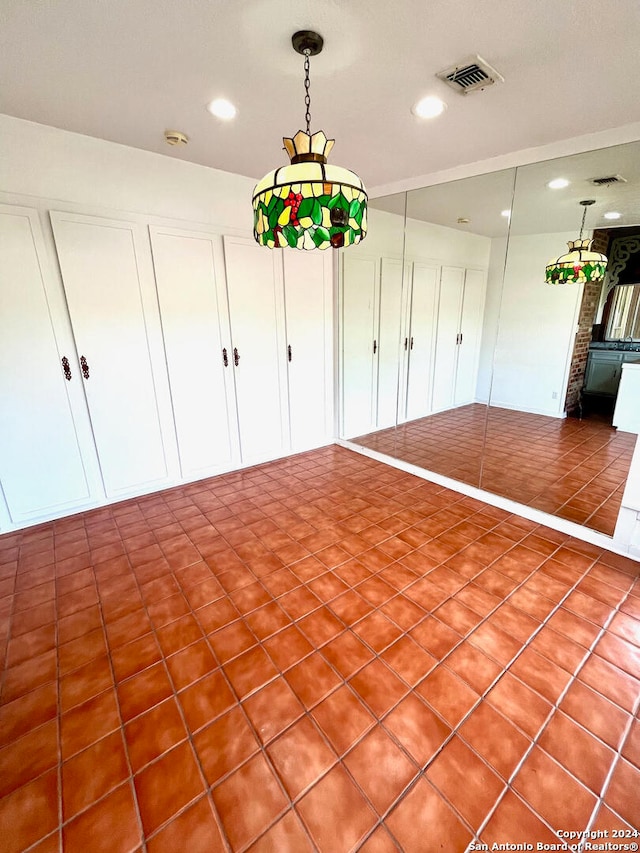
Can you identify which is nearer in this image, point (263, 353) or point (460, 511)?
point (460, 511)

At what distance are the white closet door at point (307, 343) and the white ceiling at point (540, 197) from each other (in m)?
1.01

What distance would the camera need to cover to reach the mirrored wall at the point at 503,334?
7.48ft

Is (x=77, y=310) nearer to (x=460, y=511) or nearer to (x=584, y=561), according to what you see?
(x=460, y=511)

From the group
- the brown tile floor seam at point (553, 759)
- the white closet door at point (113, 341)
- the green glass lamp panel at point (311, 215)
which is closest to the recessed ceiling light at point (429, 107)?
the green glass lamp panel at point (311, 215)

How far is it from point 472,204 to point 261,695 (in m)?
3.63

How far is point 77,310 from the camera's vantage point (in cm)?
246

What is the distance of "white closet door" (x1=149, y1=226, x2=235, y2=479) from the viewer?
2.78 metres

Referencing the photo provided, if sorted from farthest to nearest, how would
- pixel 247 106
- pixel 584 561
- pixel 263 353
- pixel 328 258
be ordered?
pixel 328 258, pixel 263 353, pixel 584 561, pixel 247 106

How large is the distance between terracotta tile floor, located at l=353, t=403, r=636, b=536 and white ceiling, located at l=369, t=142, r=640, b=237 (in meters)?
1.35

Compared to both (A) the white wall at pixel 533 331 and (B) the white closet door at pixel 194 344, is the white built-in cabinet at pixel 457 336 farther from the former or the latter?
(B) the white closet door at pixel 194 344

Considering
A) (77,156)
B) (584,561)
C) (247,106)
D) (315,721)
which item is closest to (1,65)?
(77,156)

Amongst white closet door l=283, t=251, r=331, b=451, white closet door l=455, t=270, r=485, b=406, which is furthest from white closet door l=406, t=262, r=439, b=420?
white closet door l=283, t=251, r=331, b=451

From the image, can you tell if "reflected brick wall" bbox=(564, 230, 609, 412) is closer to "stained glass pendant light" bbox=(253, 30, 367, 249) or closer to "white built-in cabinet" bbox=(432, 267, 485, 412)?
"white built-in cabinet" bbox=(432, 267, 485, 412)

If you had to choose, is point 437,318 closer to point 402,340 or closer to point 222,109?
point 402,340
